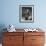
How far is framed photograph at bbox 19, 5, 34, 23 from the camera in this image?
3936mm

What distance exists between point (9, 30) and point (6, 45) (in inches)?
16.9

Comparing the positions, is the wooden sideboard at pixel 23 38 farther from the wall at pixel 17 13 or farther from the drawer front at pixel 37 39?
the wall at pixel 17 13

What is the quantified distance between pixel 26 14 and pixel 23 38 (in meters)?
0.88

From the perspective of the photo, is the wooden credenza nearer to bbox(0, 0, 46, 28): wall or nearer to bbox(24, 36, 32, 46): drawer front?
bbox(24, 36, 32, 46): drawer front

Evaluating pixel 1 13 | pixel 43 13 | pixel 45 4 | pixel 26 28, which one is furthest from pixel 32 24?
pixel 1 13

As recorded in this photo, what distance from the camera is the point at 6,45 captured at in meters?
3.47

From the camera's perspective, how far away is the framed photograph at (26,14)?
394 centimetres

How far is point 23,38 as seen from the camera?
3.46 meters

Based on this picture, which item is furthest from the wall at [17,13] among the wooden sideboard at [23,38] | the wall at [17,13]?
the wooden sideboard at [23,38]

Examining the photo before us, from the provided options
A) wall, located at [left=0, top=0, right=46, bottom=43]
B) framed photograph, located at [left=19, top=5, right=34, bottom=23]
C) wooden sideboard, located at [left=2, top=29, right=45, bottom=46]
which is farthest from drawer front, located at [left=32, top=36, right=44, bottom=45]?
framed photograph, located at [left=19, top=5, right=34, bottom=23]

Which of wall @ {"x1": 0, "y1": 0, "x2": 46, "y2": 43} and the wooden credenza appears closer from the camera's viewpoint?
the wooden credenza

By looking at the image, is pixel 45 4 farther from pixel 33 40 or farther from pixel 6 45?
pixel 6 45

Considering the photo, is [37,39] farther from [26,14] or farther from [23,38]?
[26,14]

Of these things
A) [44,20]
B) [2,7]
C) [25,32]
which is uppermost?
[2,7]
